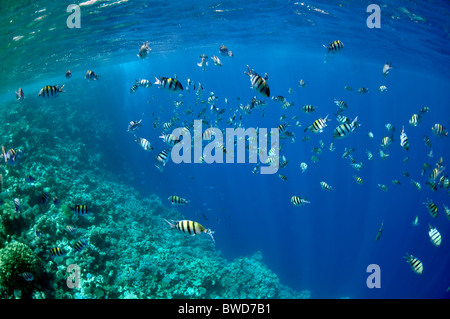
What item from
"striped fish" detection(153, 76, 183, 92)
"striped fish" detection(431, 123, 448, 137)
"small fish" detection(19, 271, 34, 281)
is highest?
"striped fish" detection(153, 76, 183, 92)

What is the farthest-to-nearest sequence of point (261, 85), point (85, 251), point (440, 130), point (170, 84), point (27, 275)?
point (440, 130) < point (85, 251) < point (27, 275) < point (170, 84) < point (261, 85)

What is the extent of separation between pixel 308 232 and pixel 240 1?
4005 centimetres

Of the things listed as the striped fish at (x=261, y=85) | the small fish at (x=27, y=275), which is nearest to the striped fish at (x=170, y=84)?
the striped fish at (x=261, y=85)

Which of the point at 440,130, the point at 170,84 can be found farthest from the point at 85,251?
the point at 440,130

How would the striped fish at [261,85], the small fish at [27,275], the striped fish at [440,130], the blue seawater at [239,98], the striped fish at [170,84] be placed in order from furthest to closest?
the blue seawater at [239,98] → the striped fish at [440,130] → the small fish at [27,275] → the striped fish at [170,84] → the striped fish at [261,85]

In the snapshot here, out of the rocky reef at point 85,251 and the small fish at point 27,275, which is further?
the rocky reef at point 85,251

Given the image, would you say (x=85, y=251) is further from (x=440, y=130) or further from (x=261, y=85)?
(x=440, y=130)

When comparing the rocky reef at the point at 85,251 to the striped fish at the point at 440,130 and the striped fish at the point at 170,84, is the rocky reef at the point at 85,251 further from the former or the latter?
the striped fish at the point at 440,130

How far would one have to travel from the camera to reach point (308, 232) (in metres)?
45.8

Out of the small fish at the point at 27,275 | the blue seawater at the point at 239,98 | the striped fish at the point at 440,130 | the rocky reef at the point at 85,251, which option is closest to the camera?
the small fish at the point at 27,275

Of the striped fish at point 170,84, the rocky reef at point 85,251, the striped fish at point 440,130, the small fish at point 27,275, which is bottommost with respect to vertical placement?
the rocky reef at point 85,251

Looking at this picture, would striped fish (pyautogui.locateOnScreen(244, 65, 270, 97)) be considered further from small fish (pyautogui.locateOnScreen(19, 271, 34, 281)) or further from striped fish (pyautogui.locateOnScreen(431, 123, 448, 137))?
striped fish (pyautogui.locateOnScreen(431, 123, 448, 137))

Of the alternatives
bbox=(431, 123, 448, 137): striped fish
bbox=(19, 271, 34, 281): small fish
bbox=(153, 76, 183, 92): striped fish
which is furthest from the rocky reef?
bbox=(431, 123, 448, 137): striped fish
